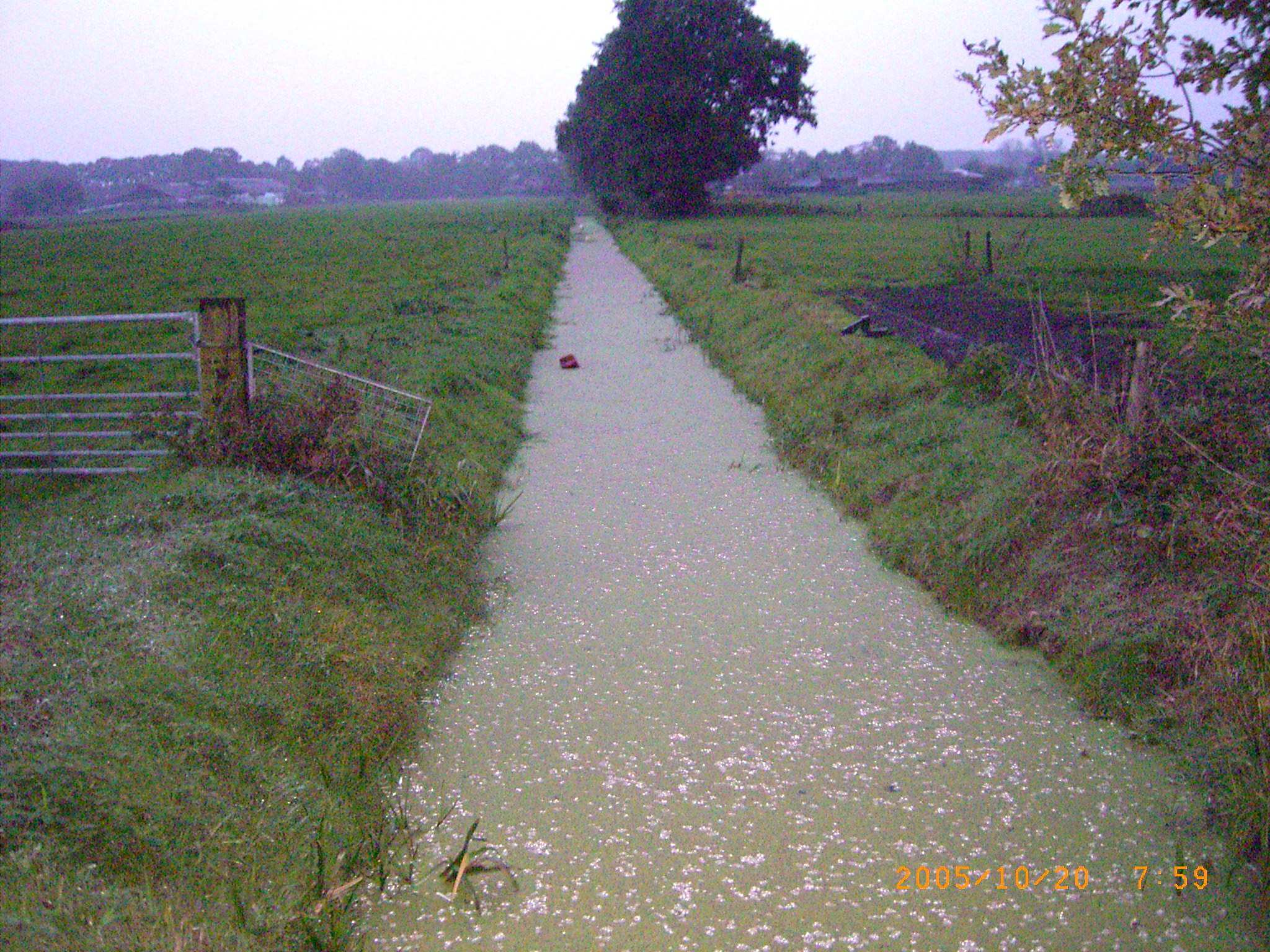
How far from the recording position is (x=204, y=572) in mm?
4512

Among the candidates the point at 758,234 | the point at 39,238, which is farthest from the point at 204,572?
the point at 39,238

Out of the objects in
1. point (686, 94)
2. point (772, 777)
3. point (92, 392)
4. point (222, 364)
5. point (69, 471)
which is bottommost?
point (772, 777)

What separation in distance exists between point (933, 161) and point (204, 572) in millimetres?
132985

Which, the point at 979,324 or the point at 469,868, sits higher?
the point at 979,324

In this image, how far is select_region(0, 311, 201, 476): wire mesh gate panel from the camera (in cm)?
672

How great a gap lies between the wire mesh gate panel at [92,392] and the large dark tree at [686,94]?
3337 centimetres

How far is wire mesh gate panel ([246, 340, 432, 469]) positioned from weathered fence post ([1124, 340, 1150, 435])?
389 centimetres

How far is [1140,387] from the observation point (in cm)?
543

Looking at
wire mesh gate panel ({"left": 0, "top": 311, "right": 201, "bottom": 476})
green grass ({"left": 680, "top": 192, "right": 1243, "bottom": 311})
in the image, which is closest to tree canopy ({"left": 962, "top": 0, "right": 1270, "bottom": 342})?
green grass ({"left": 680, "top": 192, "right": 1243, "bottom": 311})

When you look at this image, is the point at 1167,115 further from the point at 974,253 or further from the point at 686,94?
the point at 686,94

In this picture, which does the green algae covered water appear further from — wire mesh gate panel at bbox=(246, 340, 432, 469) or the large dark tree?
the large dark tree

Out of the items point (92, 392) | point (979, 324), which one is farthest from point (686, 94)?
point (92, 392)

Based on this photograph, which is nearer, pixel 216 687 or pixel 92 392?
pixel 216 687

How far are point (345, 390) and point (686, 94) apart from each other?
41.5 m
